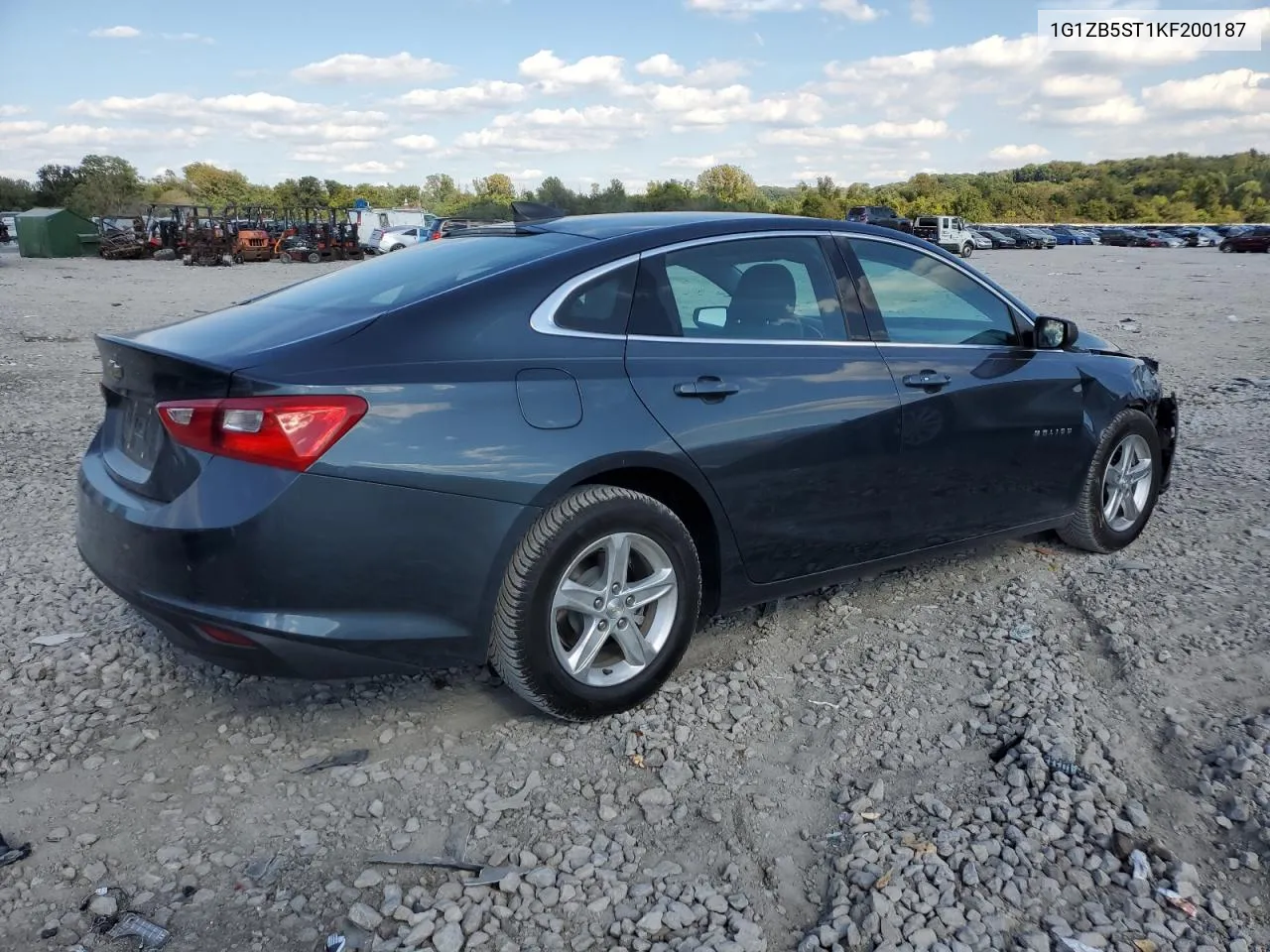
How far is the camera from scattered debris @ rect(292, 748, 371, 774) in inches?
121

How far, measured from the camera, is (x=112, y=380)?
319cm

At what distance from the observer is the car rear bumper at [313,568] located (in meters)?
2.68

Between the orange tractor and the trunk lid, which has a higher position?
the orange tractor

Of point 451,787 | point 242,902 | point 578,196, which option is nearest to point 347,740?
point 451,787

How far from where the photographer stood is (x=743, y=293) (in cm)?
370

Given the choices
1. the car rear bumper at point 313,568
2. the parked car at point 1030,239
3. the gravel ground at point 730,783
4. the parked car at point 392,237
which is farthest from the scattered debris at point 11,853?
the parked car at point 1030,239

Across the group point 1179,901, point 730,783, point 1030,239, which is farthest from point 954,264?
point 1030,239

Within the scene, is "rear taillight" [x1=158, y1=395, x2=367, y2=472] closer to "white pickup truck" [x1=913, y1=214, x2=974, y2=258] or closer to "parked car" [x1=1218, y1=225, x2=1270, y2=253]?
"white pickup truck" [x1=913, y1=214, x2=974, y2=258]

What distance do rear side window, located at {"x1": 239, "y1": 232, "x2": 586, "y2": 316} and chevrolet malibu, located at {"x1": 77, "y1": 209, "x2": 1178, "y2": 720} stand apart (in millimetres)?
21

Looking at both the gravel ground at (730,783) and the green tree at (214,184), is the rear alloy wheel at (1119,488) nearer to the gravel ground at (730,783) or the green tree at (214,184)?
the gravel ground at (730,783)

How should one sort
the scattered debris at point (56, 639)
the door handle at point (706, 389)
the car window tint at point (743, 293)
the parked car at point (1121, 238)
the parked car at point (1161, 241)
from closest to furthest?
the door handle at point (706, 389), the car window tint at point (743, 293), the scattered debris at point (56, 639), the parked car at point (1161, 241), the parked car at point (1121, 238)

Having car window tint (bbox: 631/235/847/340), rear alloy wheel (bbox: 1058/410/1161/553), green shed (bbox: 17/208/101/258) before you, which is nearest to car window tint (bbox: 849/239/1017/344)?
Result: car window tint (bbox: 631/235/847/340)

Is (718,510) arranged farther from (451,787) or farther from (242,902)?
(242,902)

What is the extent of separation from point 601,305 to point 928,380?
57.0 inches
